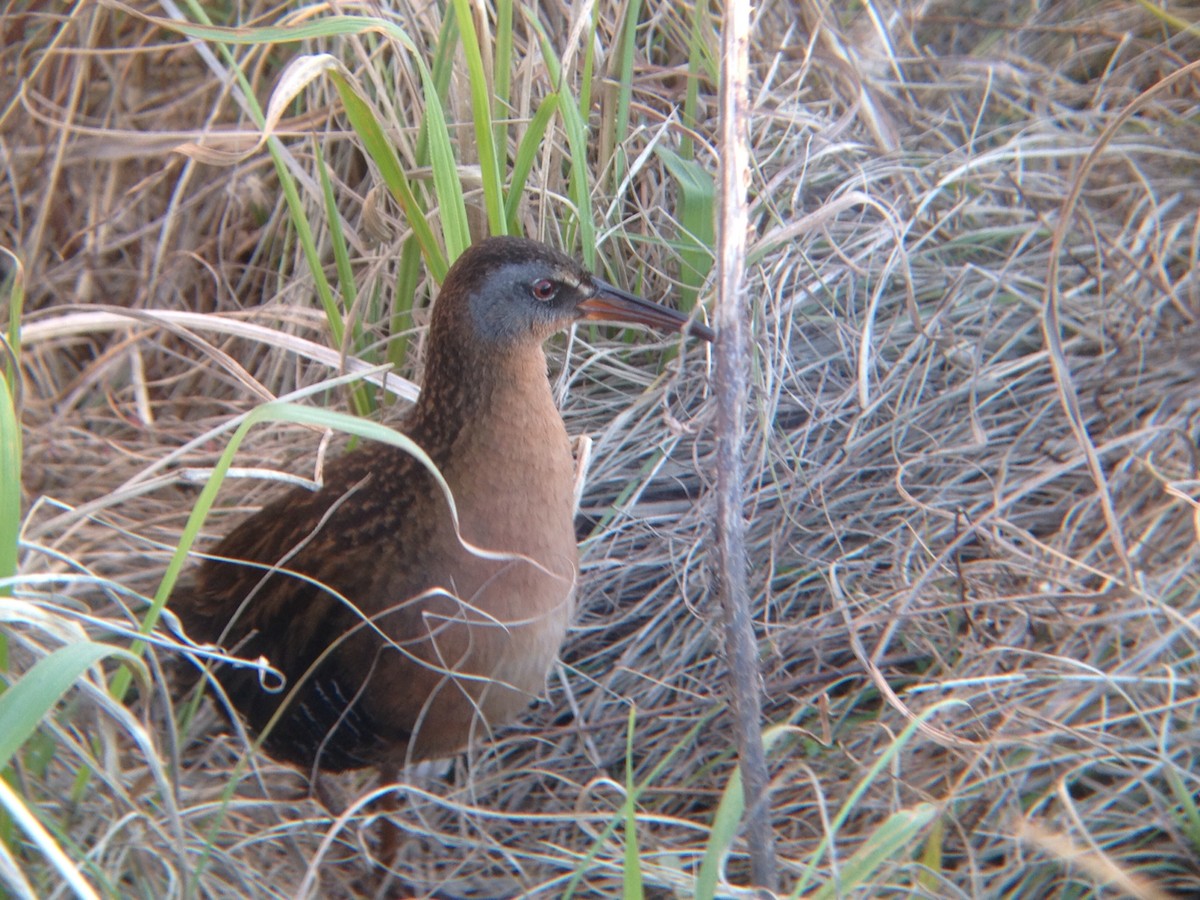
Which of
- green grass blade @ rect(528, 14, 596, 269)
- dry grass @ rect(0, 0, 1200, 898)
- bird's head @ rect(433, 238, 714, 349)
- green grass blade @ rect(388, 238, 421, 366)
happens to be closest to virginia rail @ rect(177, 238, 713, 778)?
bird's head @ rect(433, 238, 714, 349)

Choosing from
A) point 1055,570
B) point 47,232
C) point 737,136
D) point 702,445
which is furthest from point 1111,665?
point 47,232

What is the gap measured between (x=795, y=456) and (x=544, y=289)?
0.66m

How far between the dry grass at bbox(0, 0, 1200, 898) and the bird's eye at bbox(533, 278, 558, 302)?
1.13 ft

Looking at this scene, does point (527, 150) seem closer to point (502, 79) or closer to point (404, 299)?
point (502, 79)

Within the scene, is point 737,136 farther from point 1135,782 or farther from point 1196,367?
point 1196,367

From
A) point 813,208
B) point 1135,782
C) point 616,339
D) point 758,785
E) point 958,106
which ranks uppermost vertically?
point 958,106

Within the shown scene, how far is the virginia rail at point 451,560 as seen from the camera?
187 centimetres

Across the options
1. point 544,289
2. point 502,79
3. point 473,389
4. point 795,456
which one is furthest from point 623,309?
point 502,79

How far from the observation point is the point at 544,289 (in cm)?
196

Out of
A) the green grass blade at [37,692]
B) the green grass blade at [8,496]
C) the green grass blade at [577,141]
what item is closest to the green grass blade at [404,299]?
the green grass blade at [577,141]

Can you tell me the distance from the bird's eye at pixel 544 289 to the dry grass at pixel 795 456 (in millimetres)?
343

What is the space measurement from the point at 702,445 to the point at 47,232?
76.0 inches

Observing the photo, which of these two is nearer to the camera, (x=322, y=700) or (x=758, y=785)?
(x=758, y=785)

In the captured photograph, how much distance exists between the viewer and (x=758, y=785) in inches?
59.0
